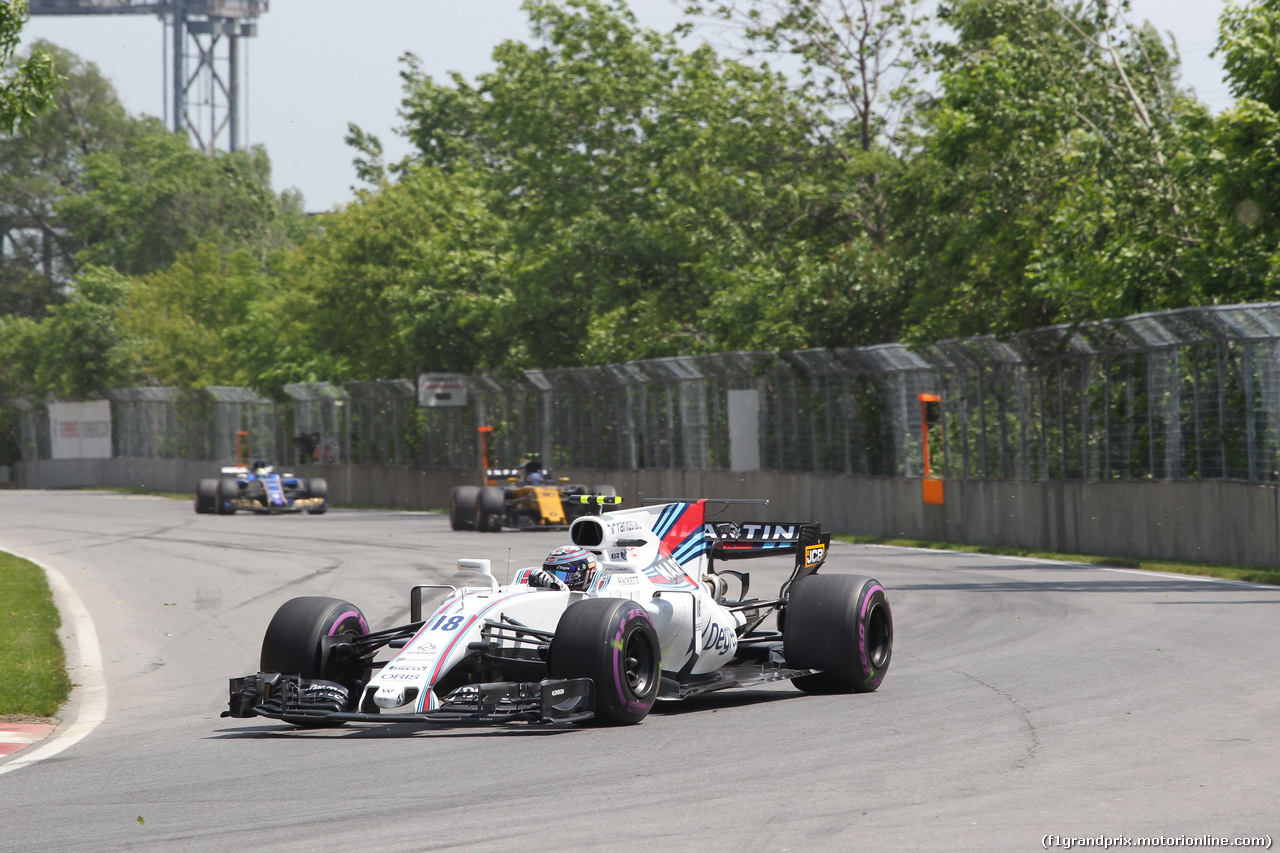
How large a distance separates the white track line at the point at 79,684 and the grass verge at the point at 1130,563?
1137 cm

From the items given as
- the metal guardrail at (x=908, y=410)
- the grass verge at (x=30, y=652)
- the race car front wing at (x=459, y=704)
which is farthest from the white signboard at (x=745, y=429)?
the race car front wing at (x=459, y=704)

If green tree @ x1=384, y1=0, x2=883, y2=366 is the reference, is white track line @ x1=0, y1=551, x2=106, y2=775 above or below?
below

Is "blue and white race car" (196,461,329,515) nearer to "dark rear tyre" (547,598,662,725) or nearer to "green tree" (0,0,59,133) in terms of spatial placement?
"green tree" (0,0,59,133)

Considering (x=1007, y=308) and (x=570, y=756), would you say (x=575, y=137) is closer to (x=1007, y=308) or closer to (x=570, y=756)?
(x=1007, y=308)

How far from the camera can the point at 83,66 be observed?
276 feet

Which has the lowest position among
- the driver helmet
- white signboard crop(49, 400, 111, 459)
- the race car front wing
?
the race car front wing

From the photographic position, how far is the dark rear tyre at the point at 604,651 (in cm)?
835

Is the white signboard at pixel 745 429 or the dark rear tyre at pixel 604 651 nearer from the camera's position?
the dark rear tyre at pixel 604 651

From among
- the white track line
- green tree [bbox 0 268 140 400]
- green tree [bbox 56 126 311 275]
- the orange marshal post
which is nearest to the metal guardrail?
the orange marshal post

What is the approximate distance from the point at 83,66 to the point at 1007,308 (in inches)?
2765

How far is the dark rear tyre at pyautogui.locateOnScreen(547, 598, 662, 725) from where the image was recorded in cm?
835

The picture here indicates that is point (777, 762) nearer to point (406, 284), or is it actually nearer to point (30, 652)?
point (30, 652)

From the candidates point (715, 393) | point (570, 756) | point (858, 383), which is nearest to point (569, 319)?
point (715, 393)

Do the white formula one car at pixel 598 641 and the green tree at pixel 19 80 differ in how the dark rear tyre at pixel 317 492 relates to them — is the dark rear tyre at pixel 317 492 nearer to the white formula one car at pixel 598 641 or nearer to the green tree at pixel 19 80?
the green tree at pixel 19 80
